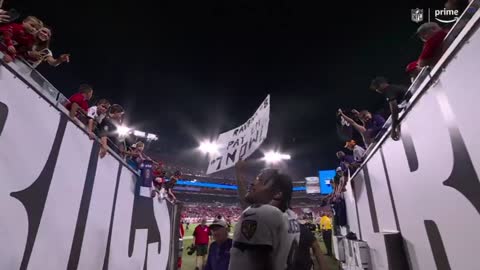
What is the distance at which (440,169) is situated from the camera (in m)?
2.64

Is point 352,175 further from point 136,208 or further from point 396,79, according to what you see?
point 136,208

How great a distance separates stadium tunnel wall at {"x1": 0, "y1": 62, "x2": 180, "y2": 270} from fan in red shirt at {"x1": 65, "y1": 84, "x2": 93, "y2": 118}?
22 centimetres

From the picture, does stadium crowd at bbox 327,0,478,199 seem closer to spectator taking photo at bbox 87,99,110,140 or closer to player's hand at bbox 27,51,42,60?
player's hand at bbox 27,51,42,60

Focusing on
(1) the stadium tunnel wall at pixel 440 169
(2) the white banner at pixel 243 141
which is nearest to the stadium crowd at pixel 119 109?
(1) the stadium tunnel wall at pixel 440 169

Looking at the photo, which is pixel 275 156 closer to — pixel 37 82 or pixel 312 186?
pixel 312 186

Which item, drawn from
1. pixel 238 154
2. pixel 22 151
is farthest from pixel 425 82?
pixel 22 151

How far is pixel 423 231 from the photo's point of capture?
312 centimetres

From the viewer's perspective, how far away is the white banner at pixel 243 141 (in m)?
4.27

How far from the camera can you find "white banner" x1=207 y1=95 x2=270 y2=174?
168 inches

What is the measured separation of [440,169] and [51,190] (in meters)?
4.25

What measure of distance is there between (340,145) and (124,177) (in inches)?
776

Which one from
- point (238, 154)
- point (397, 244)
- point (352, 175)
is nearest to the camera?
point (397, 244)

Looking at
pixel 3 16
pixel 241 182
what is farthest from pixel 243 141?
pixel 3 16

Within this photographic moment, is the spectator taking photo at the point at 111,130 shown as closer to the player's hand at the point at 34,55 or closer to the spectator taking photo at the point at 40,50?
the spectator taking photo at the point at 40,50
